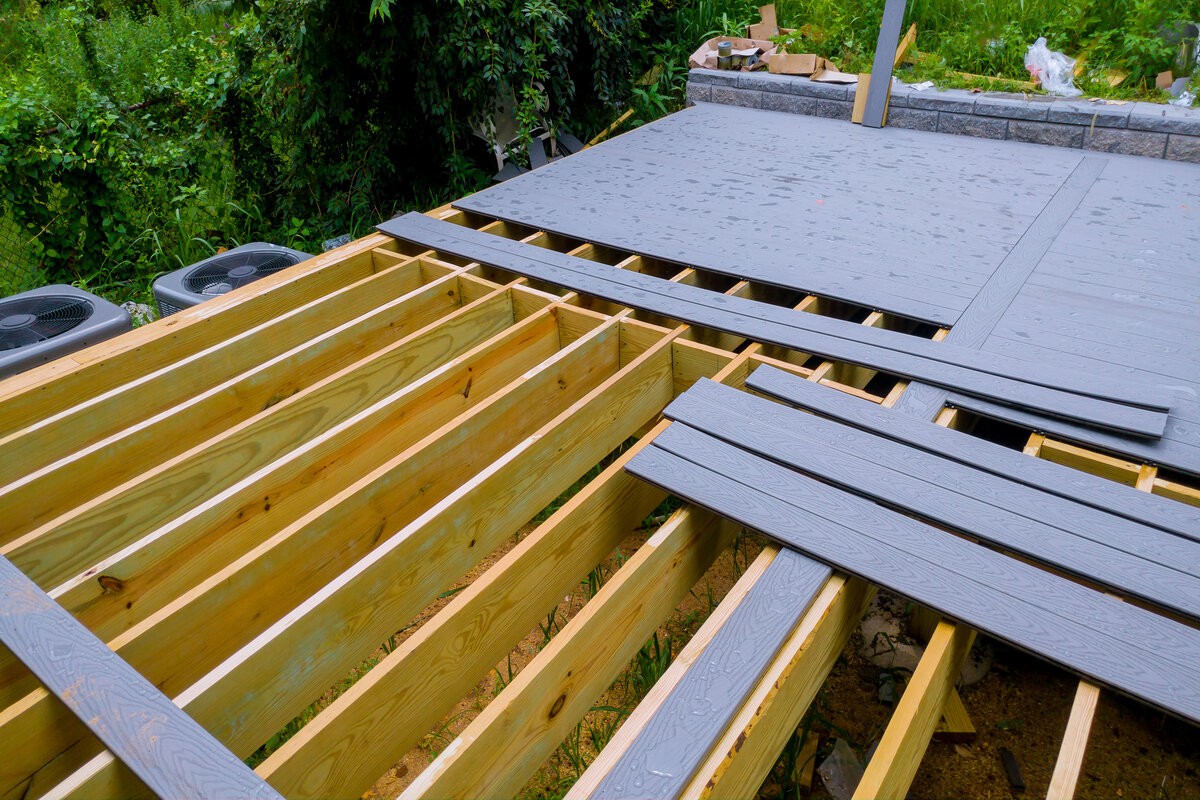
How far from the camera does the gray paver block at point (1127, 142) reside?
3.78 meters

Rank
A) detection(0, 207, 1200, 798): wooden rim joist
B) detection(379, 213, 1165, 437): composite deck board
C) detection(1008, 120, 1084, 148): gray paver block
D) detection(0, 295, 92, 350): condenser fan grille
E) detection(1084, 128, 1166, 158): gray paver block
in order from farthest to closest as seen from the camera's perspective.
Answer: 1. detection(1008, 120, 1084, 148): gray paver block
2. detection(1084, 128, 1166, 158): gray paver block
3. detection(0, 295, 92, 350): condenser fan grille
4. detection(379, 213, 1165, 437): composite deck board
5. detection(0, 207, 1200, 798): wooden rim joist

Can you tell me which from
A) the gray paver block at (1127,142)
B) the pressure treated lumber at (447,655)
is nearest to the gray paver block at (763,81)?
the gray paver block at (1127,142)

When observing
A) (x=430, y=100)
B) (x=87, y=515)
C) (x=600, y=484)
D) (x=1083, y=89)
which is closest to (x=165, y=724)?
(x=87, y=515)

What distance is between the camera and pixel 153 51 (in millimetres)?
6410

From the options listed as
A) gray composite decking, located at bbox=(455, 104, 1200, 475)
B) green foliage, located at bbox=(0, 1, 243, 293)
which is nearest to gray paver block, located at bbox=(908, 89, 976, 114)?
gray composite decking, located at bbox=(455, 104, 1200, 475)

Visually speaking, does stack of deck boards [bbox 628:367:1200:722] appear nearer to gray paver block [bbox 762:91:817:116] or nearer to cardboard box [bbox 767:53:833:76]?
gray paver block [bbox 762:91:817:116]

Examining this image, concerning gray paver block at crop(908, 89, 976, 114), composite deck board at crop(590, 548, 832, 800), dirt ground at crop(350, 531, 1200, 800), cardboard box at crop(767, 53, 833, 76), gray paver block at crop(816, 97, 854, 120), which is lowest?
dirt ground at crop(350, 531, 1200, 800)

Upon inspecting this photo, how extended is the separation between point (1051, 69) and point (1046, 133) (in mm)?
505

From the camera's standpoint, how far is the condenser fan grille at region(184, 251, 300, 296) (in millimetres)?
3314

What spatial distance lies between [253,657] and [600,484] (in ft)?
2.59

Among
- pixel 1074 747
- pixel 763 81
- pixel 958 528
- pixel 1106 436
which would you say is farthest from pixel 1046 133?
pixel 1074 747

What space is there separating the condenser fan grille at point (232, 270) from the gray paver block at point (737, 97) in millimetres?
2764

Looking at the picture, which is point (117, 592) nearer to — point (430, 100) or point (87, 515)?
point (87, 515)

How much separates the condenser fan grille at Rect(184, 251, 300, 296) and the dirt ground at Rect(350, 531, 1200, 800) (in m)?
1.62
